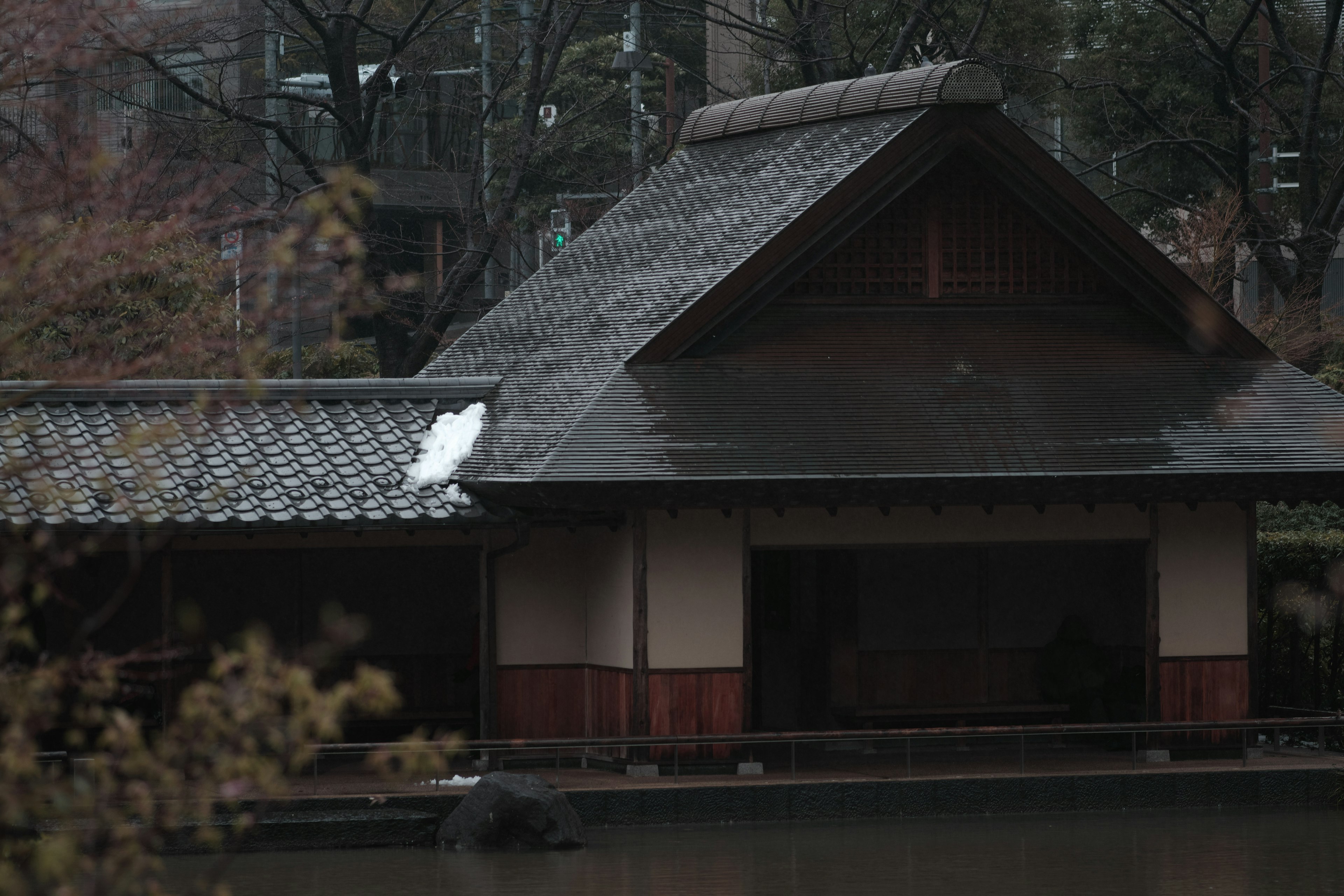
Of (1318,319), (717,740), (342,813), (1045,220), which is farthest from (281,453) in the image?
(1318,319)

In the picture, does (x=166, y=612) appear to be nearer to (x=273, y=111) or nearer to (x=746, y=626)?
(x=746, y=626)

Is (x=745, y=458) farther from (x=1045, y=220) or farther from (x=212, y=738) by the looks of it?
(x=212, y=738)

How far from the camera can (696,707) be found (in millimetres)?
16203

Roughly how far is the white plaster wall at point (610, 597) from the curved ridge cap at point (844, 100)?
4955 millimetres

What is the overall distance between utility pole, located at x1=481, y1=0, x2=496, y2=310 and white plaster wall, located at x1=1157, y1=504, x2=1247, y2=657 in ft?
46.5

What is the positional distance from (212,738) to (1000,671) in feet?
49.3

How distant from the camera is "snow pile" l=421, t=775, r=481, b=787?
51.7ft

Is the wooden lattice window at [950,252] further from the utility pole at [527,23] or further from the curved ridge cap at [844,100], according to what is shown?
the utility pole at [527,23]

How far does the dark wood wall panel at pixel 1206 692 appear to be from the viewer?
1723 cm

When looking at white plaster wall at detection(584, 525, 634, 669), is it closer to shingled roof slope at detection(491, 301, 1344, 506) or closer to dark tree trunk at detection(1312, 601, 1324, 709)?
shingled roof slope at detection(491, 301, 1344, 506)

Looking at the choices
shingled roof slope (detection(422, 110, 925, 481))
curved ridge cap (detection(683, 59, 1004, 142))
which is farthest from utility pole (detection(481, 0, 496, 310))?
shingled roof slope (detection(422, 110, 925, 481))

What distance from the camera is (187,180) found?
87.3 ft

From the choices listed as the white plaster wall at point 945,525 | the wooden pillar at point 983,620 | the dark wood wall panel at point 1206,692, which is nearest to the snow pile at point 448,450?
the white plaster wall at point 945,525

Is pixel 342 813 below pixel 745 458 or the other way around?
below
